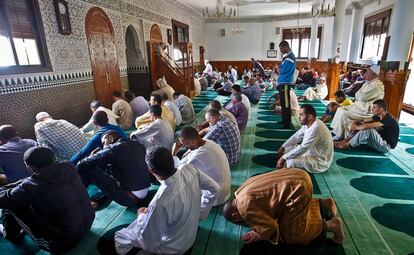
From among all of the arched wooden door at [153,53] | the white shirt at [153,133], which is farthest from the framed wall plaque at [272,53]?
the white shirt at [153,133]

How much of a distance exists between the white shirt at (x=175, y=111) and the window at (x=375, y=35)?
698 centimetres

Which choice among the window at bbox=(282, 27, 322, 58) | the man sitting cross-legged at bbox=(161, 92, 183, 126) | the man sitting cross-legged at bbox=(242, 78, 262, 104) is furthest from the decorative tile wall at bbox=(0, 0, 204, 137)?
the window at bbox=(282, 27, 322, 58)

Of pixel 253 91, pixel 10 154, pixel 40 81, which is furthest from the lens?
pixel 253 91

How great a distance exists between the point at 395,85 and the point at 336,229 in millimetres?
4360

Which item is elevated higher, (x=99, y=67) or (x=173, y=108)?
(x=99, y=67)

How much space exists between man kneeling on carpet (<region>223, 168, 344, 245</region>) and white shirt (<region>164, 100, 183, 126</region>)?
308cm

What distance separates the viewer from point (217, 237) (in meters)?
2.06

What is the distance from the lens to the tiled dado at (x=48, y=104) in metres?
3.57

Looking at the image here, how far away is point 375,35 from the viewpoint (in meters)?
9.08

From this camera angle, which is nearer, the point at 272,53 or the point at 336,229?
the point at 336,229

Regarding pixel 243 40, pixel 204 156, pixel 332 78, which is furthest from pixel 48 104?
pixel 243 40

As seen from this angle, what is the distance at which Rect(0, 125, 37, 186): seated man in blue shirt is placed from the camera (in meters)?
2.46

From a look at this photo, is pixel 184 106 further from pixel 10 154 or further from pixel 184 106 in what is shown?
pixel 10 154

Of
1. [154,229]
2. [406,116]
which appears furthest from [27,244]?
[406,116]
